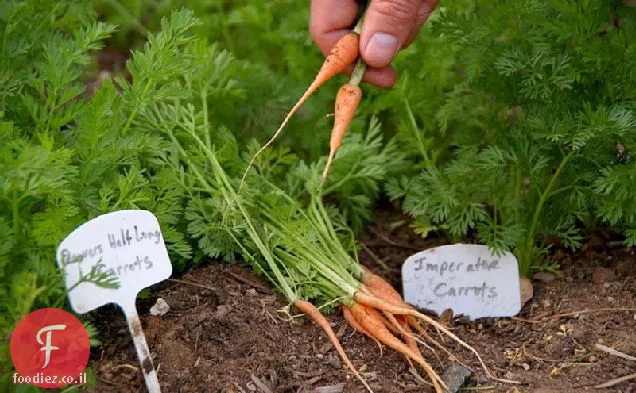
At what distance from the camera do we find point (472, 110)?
2.82 m

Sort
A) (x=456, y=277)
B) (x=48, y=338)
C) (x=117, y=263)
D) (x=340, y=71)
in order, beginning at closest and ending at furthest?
(x=48, y=338) → (x=117, y=263) → (x=340, y=71) → (x=456, y=277)

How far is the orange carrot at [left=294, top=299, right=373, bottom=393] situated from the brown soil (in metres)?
0.02

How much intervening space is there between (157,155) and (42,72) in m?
0.43

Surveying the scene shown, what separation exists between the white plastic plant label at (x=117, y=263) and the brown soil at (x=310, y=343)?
16cm

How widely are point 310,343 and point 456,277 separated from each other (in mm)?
552

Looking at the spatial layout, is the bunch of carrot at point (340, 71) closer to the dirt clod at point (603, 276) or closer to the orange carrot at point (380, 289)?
the orange carrot at point (380, 289)

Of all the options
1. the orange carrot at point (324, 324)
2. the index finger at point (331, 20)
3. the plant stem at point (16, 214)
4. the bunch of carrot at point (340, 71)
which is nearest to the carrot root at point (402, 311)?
the orange carrot at point (324, 324)

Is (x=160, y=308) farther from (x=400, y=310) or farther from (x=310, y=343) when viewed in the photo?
(x=400, y=310)

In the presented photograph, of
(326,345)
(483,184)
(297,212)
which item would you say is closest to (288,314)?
(326,345)

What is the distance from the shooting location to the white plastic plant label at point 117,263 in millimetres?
2010

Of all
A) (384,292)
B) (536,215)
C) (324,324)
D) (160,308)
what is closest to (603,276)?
(536,215)

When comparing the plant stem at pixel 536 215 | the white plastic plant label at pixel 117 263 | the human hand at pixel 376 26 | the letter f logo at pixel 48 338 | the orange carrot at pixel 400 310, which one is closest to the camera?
the letter f logo at pixel 48 338

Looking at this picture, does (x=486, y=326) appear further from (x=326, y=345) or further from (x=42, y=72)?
(x=42, y=72)

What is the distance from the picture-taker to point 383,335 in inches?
91.8
